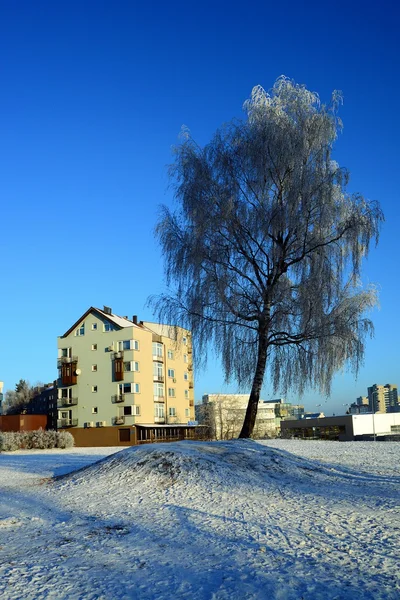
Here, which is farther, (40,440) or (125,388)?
(125,388)

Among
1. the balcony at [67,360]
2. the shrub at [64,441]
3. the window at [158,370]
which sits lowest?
the shrub at [64,441]

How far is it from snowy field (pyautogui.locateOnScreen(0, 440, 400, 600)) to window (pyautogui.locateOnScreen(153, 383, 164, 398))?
50.2m

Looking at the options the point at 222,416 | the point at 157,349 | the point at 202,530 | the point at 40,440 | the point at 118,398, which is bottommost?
the point at 222,416

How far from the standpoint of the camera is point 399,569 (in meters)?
5.69

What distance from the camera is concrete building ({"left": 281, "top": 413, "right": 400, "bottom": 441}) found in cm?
4816

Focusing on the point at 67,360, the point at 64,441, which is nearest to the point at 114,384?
the point at 67,360

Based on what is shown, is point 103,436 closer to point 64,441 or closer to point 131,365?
point 131,365

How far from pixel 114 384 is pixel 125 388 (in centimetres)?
156

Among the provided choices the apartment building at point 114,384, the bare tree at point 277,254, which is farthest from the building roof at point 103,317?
the bare tree at point 277,254

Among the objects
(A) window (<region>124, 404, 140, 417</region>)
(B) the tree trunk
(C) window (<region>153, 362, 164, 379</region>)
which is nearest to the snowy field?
(B) the tree trunk

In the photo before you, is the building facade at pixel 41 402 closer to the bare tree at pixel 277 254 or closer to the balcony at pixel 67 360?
the balcony at pixel 67 360

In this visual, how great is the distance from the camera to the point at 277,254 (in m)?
18.3

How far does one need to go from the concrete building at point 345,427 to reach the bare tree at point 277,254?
26.4 m

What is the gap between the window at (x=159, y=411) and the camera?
63.7 metres
